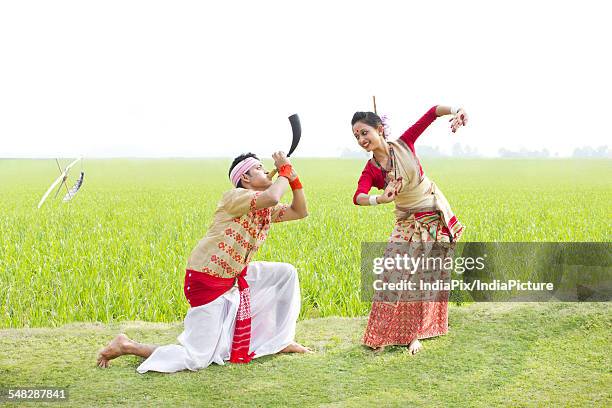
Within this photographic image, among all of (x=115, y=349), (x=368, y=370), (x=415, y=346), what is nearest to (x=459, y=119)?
(x=415, y=346)

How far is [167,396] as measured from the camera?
13.1 feet

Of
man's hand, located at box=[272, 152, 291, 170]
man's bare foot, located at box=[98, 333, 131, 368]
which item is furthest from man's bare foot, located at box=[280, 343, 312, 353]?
man's hand, located at box=[272, 152, 291, 170]

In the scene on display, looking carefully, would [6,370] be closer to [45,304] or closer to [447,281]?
[45,304]

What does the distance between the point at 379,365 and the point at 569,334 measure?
1652mm

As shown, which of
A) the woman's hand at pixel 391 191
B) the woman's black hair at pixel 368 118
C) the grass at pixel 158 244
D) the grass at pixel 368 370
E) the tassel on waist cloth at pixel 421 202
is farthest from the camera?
the grass at pixel 158 244

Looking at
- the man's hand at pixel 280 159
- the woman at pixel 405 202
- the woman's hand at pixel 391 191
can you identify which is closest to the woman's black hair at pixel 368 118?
the woman at pixel 405 202

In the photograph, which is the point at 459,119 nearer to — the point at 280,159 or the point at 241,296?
the point at 280,159

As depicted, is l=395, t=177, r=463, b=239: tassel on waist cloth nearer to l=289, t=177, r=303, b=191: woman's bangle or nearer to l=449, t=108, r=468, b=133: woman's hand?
l=449, t=108, r=468, b=133: woman's hand

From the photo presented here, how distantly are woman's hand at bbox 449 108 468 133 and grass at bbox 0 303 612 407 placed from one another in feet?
5.43

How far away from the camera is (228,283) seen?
4.42 m

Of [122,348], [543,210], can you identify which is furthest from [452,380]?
[543,210]

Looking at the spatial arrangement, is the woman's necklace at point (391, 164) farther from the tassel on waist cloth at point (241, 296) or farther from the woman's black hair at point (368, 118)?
the tassel on waist cloth at point (241, 296)

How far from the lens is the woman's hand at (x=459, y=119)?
430cm

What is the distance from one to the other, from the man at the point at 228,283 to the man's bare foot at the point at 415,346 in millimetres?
928
